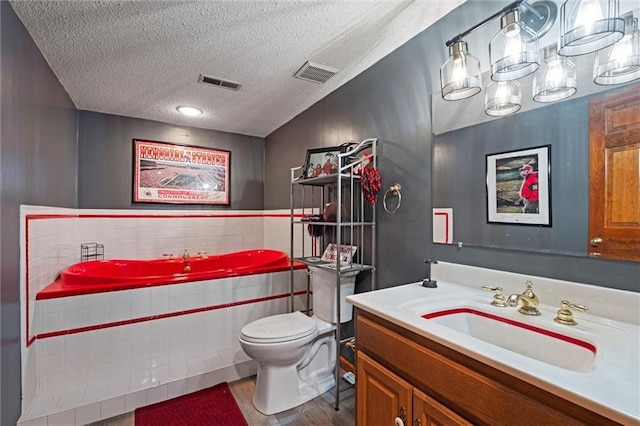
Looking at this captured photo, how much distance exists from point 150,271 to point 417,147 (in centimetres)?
280

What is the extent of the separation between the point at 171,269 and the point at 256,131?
185cm

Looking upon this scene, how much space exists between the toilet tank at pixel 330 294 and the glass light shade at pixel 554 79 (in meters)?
1.35

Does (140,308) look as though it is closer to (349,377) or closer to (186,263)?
(186,263)

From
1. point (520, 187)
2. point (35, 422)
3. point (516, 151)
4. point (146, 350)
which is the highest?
point (516, 151)

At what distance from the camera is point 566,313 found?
916mm

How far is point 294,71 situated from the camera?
215 cm

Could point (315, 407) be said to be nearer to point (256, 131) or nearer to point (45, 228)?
point (45, 228)

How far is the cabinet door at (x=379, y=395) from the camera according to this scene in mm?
968

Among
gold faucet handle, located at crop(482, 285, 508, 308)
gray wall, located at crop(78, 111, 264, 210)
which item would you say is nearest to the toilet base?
gold faucet handle, located at crop(482, 285, 508, 308)

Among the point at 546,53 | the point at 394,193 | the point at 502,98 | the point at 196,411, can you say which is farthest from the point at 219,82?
the point at 196,411

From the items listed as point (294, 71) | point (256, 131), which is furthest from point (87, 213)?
point (294, 71)

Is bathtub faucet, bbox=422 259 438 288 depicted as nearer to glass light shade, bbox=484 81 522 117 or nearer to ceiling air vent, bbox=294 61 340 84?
glass light shade, bbox=484 81 522 117

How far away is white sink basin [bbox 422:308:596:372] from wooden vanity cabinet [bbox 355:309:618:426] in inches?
7.2

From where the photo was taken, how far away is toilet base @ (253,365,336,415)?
1.75 meters
